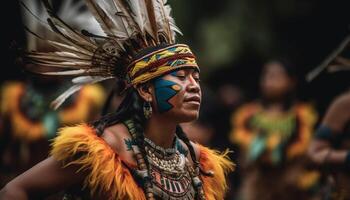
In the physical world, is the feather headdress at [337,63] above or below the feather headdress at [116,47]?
below

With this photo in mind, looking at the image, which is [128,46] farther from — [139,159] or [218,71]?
[218,71]

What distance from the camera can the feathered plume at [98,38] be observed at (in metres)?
5.82

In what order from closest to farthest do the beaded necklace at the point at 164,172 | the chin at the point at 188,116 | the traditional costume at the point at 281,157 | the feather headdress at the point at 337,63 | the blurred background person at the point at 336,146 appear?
the beaded necklace at the point at 164,172, the chin at the point at 188,116, the blurred background person at the point at 336,146, the feather headdress at the point at 337,63, the traditional costume at the point at 281,157

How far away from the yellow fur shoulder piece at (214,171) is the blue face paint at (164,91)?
0.61 metres

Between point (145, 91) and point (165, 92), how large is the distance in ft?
0.45

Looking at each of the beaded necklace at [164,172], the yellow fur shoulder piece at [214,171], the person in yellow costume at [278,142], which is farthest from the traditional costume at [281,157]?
the beaded necklace at [164,172]

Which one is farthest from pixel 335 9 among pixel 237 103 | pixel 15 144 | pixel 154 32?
pixel 154 32

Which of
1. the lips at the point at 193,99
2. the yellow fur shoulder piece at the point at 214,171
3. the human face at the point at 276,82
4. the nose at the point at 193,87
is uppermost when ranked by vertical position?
the nose at the point at 193,87

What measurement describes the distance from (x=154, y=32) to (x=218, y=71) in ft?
31.6

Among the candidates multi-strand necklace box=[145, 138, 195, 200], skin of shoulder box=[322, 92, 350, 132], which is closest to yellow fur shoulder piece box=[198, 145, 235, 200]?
multi-strand necklace box=[145, 138, 195, 200]

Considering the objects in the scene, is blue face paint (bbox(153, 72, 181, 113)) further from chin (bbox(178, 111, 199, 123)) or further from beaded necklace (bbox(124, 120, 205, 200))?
beaded necklace (bbox(124, 120, 205, 200))

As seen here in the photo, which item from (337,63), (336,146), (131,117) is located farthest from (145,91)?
(337,63)

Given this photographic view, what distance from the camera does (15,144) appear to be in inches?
374

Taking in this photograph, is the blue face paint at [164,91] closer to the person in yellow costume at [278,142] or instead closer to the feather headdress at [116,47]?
the feather headdress at [116,47]
